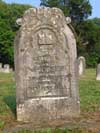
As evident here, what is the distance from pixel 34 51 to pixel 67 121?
64.8 inches

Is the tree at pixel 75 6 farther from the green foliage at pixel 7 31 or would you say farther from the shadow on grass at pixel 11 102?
the shadow on grass at pixel 11 102

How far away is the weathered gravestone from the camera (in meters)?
10.0

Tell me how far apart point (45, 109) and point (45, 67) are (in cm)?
90

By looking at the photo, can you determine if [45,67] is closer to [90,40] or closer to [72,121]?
[72,121]

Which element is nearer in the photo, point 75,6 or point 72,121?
point 72,121

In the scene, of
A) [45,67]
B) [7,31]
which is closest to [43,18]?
[45,67]

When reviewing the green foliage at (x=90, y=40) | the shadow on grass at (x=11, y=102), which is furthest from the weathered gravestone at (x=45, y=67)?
the green foliage at (x=90, y=40)

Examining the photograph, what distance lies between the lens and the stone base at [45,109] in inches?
393

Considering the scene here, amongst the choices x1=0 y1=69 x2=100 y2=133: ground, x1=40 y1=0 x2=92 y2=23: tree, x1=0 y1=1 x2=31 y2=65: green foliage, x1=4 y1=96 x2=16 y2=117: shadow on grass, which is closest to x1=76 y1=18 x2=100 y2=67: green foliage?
x1=40 y1=0 x2=92 y2=23: tree

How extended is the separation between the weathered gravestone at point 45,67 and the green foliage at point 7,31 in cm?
5210

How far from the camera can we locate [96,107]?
11.3 m

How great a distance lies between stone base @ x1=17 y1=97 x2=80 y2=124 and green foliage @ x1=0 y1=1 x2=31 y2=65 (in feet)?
171

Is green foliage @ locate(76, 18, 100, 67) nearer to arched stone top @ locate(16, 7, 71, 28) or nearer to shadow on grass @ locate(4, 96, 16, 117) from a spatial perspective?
shadow on grass @ locate(4, 96, 16, 117)

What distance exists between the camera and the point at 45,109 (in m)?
10.0
